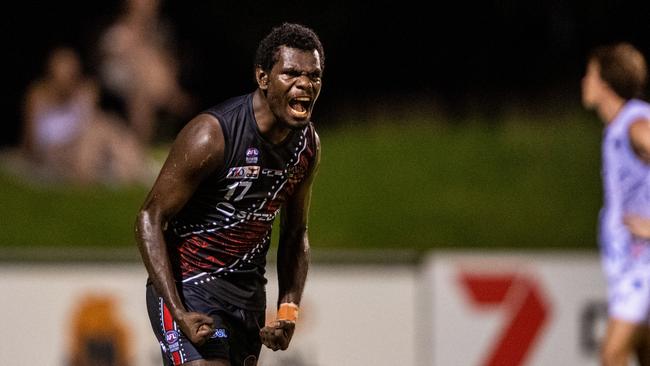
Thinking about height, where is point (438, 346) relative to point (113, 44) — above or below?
below

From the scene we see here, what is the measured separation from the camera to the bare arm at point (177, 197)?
4414 mm

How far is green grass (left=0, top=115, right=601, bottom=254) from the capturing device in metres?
10.2

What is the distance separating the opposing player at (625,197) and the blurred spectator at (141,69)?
185 inches

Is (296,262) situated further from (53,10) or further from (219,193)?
(53,10)

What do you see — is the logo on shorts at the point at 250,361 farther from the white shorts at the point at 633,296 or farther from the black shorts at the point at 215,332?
the white shorts at the point at 633,296

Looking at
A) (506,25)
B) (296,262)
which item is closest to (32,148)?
(506,25)

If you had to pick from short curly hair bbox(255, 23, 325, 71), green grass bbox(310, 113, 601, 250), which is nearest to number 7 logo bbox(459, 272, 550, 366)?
green grass bbox(310, 113, 601, 250)

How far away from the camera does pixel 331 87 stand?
1080cm

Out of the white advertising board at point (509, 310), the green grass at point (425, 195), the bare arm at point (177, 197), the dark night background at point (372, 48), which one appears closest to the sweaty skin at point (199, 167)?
the bare arm at point (177, 197)

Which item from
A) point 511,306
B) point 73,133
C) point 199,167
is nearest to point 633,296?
point 511,306

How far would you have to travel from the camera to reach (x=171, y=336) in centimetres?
461

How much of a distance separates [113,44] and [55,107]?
72 cm

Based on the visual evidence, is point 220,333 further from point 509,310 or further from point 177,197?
point 509,310

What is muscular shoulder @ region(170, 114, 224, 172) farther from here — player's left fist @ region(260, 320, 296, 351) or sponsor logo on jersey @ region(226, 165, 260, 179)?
player's left fist @ region(260, 320, 296, 351)
